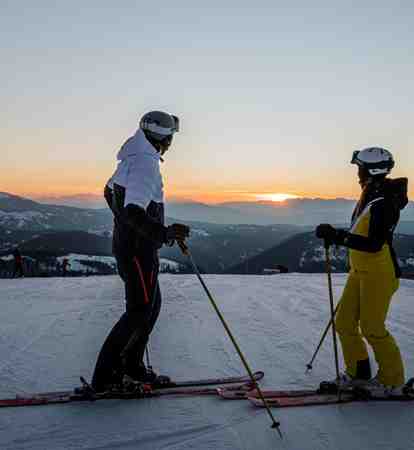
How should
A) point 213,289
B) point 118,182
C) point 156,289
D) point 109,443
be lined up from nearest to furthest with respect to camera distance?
point 109,443 → point 118,182 → point 156,289 → point 213,289

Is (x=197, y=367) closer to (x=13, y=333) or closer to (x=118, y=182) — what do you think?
(x=118, y=182)

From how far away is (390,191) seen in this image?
3.90 m

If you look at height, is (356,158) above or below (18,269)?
above

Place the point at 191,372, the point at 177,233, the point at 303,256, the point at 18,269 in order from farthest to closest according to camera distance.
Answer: the point at 303,256
the point at 18,269
the point at 191,372
the point at 177,233

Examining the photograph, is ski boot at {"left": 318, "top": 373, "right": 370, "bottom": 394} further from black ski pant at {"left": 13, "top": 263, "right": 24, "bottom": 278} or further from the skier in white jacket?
black ski pant at {"left": 13, "top": 263, "right": 24, "bottom": 278}

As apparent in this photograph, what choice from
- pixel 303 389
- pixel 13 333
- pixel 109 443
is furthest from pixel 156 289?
pixel 13 333

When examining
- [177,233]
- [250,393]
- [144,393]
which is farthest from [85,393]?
[177,233]

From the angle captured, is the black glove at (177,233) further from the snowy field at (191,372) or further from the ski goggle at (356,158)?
the ski goggle at (356,158)

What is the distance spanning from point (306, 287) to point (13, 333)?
318 inches

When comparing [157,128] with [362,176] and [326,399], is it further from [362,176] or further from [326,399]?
[326,399]

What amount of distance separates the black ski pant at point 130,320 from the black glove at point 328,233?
137 cm

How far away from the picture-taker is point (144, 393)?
4184mm

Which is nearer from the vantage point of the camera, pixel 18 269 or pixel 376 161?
pixel 376 161

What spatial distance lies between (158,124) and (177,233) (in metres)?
0.95
